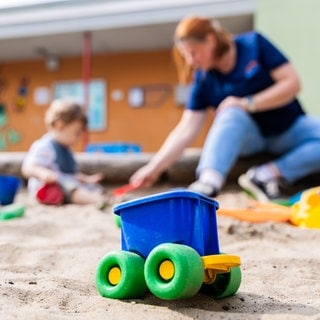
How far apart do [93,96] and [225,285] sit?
7165 millimetres

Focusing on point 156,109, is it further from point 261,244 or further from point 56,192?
point 261,244

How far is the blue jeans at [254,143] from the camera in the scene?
2357 mm

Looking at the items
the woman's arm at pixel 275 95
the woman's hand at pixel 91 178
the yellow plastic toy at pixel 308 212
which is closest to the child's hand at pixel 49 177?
the woman's hand at pixel 91 178

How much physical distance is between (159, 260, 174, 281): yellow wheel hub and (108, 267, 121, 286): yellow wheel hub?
0.10 meters

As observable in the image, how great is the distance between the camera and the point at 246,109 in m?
2.48

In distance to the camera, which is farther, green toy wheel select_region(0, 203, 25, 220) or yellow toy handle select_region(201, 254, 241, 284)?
green toy wheel select_region(0, 203, 25, 220)

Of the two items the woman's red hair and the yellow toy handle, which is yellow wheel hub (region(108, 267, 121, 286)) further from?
the woman's red hair

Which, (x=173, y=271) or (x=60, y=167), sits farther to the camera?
(x=60, y=167)

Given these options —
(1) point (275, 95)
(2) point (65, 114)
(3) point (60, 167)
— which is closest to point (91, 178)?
(3) point (60, 167)

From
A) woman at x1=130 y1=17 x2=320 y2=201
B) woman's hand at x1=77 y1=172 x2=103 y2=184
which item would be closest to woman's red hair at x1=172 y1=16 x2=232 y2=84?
woman at x1=130 y1=17 x2=320 y2=201

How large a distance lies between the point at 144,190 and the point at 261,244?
1568mm

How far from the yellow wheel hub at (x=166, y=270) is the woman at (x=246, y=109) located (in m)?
1.32

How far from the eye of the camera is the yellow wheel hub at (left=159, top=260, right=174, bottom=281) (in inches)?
36.6

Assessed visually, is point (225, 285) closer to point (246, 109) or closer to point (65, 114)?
point (246, 109)
